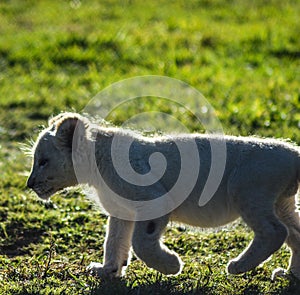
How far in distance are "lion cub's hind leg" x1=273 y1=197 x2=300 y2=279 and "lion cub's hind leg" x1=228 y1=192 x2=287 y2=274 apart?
349 mm

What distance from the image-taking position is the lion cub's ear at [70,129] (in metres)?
6.21

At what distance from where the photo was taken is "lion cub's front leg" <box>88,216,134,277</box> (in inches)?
248

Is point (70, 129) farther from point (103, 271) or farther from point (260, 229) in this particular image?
point (260, 229)

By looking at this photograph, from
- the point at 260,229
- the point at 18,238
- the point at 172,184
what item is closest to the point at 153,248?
the point at 172,184

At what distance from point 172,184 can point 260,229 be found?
0.73 meters

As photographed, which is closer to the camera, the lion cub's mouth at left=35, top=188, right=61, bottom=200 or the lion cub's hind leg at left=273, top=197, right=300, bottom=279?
the lion cub's hind leg at left=273, top=197, right=300, bottom=279

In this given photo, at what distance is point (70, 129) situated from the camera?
245 inches

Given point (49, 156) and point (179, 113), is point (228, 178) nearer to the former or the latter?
point (49, 156)

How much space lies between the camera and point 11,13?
16281 millimetres

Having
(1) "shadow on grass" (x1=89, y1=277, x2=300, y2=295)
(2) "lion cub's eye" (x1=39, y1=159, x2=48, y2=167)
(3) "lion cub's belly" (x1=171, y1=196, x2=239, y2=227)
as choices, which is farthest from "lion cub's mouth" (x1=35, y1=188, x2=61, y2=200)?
(3) "lion cub's belly" (x1=171, y1=196, x2=239, y2=227)

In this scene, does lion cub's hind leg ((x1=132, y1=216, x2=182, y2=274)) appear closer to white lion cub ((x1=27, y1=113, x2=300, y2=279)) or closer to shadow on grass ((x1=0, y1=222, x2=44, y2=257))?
white lion cub ((x1=27, y1=113, x2=300, y2=279))

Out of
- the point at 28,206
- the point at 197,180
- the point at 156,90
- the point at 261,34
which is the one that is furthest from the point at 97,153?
the point at 261,34

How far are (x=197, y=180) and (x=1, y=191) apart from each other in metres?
2.92

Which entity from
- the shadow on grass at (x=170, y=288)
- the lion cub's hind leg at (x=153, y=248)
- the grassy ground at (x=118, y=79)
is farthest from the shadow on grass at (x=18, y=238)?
the lion cub's hind leg at (x=153, y=248)
